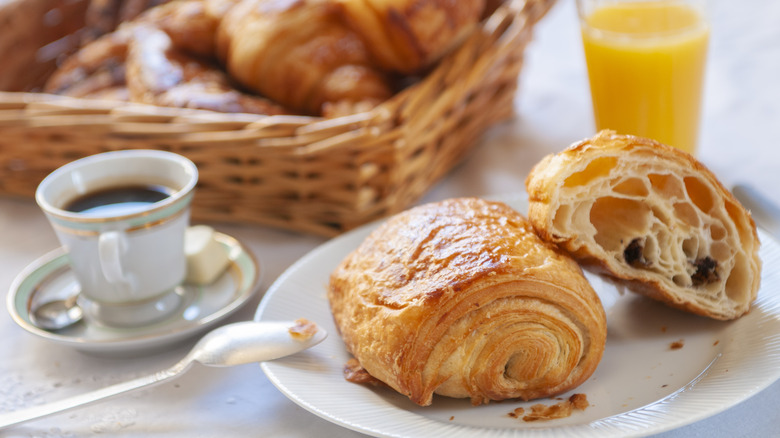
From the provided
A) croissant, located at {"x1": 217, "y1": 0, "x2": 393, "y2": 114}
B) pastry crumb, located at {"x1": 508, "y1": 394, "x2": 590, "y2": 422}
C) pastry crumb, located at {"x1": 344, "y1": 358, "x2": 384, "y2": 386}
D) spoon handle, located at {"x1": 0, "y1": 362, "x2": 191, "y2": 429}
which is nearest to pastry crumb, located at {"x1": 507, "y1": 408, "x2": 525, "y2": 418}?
pastry crumb, located at {"x1": 508, "y1": 394, "x2": 590, "y2": 422}

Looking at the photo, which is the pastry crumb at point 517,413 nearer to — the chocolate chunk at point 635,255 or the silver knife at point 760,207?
the chocolate chunk at point 635,255

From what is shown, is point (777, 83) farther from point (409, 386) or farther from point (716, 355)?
point (409, 386)

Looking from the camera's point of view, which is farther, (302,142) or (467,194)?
(467,194)

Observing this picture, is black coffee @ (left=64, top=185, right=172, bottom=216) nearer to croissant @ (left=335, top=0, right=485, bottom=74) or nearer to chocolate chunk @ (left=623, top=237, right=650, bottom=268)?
croissant @ (left=335, top=0, right=485, bottom=74)

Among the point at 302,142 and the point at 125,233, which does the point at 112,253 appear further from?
the point at 302,142

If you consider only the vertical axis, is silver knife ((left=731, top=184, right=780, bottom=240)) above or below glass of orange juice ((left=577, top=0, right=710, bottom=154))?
below

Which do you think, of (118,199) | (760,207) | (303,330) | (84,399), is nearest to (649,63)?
(760,207)
